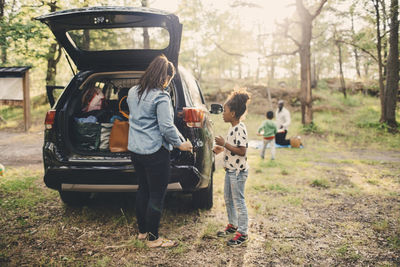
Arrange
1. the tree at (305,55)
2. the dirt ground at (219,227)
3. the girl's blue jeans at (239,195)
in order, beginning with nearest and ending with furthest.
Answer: the dirt ground at (219,227) → the girl's blue jeans at (239,195) → the tree at (305,55)

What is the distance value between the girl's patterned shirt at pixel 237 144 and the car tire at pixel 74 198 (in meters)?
2.21

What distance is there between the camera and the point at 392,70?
40.2 ft

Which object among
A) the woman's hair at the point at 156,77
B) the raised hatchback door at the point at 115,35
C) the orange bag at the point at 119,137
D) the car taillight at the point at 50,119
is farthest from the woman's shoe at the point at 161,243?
the raised hatchback door at the point at 115,35

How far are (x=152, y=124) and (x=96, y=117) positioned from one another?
159 cm

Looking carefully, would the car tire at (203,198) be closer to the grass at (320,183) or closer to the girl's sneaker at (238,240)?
the girl's sneaker at (238,240)

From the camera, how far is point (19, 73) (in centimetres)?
852

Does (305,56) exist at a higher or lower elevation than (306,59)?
higher

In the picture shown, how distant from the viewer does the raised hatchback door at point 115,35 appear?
118 inches

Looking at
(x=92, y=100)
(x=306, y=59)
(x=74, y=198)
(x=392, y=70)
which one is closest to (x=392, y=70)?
(x=392, y=70)

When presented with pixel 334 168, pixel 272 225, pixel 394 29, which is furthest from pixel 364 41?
pixel 272 225

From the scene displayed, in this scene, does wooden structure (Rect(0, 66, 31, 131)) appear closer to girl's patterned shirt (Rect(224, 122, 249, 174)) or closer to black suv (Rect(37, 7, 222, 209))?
black suv (Rect(37, 7, 222, 209))

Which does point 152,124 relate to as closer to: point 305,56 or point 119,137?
point 119,137

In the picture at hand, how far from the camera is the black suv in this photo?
10.0 ft

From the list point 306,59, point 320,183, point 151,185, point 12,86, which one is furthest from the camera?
point 306,59
